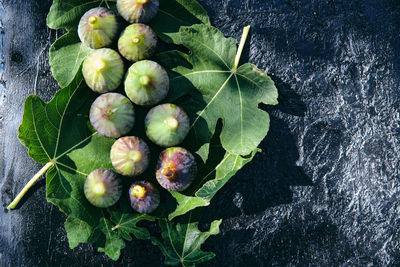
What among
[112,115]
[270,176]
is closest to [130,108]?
[112,115]

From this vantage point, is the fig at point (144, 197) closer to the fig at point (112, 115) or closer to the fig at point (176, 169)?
the fig at point (176, 169)

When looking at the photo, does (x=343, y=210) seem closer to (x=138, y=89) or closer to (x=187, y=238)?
(x=187, y=238)

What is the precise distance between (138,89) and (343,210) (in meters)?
0.92

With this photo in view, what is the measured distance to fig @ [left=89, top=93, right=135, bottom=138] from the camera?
1375mm

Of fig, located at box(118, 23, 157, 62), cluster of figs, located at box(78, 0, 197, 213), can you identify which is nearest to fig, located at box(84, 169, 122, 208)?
cluster of figs, located at box(78, 0, 197, 213)

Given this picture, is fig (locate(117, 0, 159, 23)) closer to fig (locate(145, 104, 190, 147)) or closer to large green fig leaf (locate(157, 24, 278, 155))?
large green fig leaf (locate(157, 24, 278, 155))

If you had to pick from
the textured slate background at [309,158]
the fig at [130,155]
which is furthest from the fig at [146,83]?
the textured slate background at [309,158]

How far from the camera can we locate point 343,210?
1629mm

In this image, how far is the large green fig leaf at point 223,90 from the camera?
1465 millimetres

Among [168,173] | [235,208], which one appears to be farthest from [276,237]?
[168,173]

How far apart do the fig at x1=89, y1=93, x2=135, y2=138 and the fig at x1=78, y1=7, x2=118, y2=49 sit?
19 cm

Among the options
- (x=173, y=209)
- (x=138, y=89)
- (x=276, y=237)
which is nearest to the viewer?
(x=138, y=89)

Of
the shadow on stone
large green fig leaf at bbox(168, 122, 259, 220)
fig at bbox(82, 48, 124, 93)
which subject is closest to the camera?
fig at bbox(82, 48, 124, 93)

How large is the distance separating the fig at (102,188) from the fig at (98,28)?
446 mm
